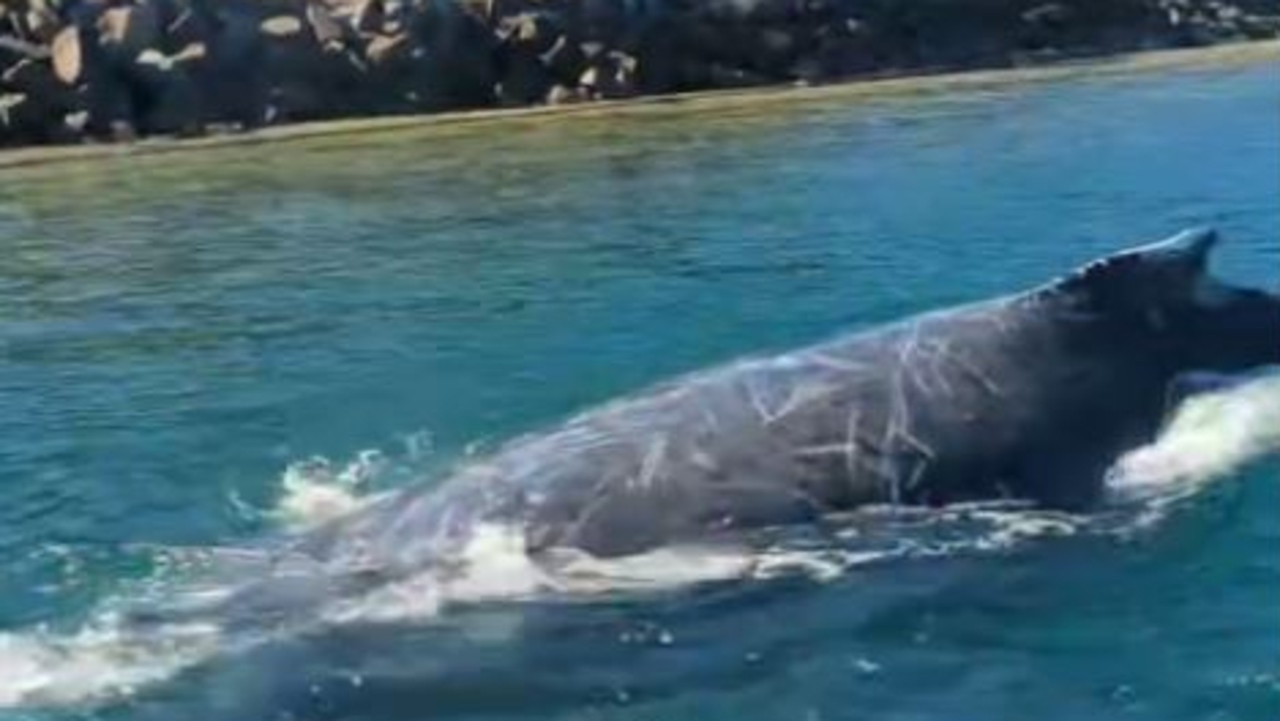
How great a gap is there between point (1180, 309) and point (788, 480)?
240 cm

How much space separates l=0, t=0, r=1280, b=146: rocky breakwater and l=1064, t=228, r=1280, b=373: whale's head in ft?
99.3

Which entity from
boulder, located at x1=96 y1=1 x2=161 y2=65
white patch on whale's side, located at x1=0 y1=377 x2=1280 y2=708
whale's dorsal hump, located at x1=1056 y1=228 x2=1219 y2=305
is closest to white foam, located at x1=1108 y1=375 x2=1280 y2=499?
white patch on whale's side, located at x1=0 y1=377 x2=1280 y2=708

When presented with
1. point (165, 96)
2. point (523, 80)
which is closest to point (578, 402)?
point (165, 96)

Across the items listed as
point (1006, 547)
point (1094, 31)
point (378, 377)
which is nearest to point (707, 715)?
point (1006, 547)

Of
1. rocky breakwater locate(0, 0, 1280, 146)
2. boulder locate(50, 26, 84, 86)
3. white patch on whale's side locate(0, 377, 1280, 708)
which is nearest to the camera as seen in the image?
white patch on whale's side locate(0, 377, 1280, 708)

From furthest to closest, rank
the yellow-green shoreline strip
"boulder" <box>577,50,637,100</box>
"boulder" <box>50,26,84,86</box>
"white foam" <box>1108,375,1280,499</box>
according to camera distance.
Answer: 1. "boulder" <box>577,50,637,100</box>
2. "boulder" <box>50,26,84,86</box>
3. the yellow-green shoreline strip
4. "white foam" <box>1108,375,1280,499</box>

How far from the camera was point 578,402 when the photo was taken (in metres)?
16.9

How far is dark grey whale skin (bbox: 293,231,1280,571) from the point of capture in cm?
1188

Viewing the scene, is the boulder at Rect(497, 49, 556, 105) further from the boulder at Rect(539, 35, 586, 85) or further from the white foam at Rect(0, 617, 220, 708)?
the white foam at Rect(0, 617, 220, 708)

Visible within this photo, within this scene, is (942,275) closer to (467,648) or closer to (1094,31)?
(467,648)

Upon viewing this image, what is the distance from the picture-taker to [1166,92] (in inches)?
1556

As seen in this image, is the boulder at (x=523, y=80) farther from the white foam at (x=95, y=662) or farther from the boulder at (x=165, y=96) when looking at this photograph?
the white foam at (x=95, y=662)

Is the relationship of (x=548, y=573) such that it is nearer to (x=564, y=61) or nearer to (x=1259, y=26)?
(x=564, y=61)

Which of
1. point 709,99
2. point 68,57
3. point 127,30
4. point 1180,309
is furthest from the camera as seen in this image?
point 709,99
